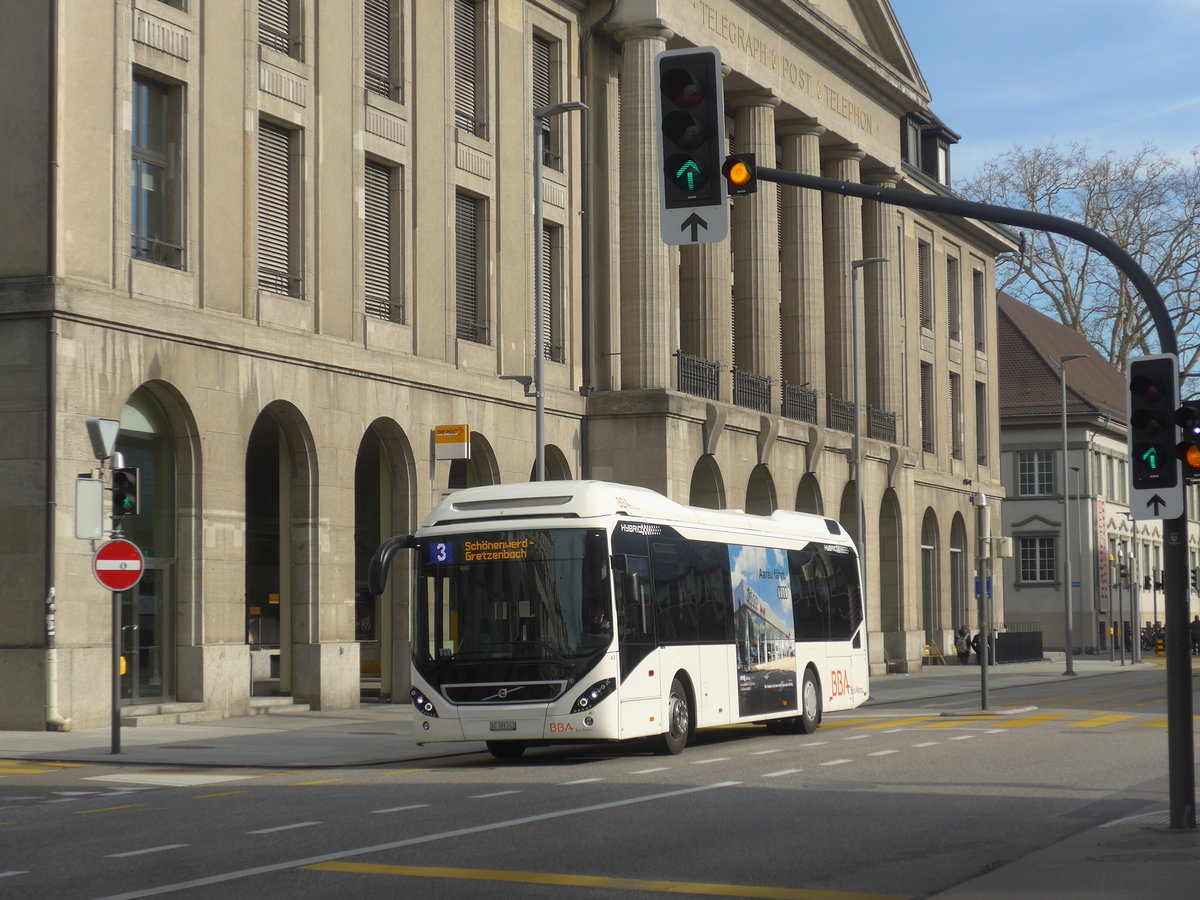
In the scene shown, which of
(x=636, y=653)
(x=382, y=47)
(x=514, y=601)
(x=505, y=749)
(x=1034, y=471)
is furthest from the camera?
(x=1034, y=471)

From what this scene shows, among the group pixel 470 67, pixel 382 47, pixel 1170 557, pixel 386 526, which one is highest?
pixel 470 67

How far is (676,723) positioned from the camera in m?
21.5

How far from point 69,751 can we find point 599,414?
63.0 ft

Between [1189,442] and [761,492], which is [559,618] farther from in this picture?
[761,492]

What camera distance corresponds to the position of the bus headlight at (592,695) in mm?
19672

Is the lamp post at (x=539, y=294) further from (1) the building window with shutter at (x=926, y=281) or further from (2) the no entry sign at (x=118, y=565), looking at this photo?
(1) the building window with shutter at (x=926, y=281)

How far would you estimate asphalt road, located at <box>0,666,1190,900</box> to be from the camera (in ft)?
35.3

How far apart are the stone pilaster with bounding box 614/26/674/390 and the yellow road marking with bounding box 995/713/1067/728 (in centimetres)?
1283

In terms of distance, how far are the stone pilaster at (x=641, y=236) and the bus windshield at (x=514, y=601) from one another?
1943cm

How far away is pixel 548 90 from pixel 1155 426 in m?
27.9

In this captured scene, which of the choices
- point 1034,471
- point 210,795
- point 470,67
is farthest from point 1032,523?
point 210,795

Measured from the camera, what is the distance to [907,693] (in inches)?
1570

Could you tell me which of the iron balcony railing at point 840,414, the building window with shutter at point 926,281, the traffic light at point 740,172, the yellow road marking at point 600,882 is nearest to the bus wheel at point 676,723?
the traffic light at point 740,172

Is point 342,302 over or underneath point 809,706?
over
